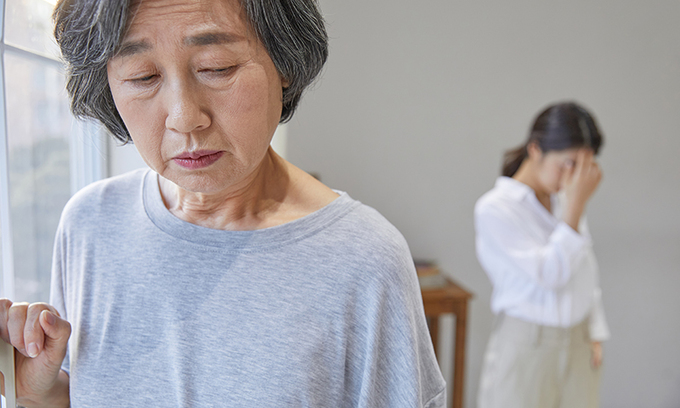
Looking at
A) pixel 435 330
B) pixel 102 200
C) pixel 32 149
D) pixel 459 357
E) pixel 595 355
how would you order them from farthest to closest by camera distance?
pixel 435 330 < pixel 459 357 < pixel 595 355 < pixel 32 149 < pixel 102 200

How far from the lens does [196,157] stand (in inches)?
22.1

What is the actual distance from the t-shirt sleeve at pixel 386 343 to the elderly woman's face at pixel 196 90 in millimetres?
223

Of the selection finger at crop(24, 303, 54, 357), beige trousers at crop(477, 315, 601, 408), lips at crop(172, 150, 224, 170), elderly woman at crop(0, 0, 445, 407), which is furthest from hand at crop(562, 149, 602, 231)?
finger at crop(24, 303, 54, 357)

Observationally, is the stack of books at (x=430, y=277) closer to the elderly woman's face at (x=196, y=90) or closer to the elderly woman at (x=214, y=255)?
the elderly woman at (x=214, y=255)

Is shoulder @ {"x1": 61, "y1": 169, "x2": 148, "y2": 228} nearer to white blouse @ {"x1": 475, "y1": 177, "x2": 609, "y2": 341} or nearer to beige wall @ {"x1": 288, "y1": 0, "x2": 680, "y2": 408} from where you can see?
white blouse @ {"x1": 475, "y1": 177, "x2": 609, "y2": 341}

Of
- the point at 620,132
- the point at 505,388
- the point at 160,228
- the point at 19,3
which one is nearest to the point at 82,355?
the point at 160,228

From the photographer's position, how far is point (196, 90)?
535 mm

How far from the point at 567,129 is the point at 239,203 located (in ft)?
5.23

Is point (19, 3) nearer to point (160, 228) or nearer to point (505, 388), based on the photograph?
point (160, 228)

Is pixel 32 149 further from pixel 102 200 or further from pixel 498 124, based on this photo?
pixel 498 124

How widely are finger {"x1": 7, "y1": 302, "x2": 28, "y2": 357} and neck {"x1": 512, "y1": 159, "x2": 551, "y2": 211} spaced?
5.86ft

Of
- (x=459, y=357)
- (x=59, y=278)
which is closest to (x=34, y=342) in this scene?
(x=59, y=278)

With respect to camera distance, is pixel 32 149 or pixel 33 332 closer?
pixel 33 332

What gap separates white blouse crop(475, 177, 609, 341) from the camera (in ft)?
5.88
